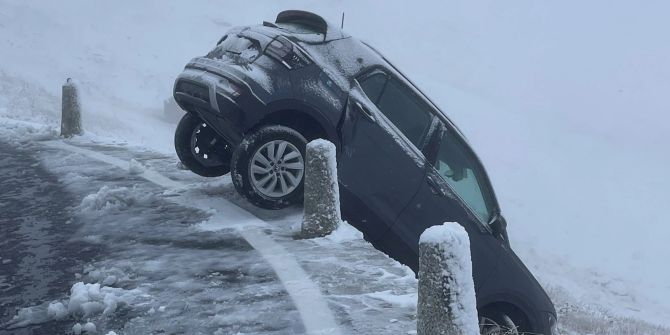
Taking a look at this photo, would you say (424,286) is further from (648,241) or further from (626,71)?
(626,71)

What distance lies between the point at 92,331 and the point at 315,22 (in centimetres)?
375

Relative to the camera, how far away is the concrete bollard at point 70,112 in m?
10.6

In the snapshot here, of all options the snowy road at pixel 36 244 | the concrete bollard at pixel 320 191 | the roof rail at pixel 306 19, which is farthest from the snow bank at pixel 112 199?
the roof rail at pixel 306 19

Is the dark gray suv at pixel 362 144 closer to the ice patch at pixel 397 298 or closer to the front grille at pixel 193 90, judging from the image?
the front grille at pixel 193 90

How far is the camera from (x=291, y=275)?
4.61 meters

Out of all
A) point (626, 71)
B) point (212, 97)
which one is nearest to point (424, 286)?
point (212, 97)

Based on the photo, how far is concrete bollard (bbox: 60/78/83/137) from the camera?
416 inches

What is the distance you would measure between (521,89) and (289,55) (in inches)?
1270

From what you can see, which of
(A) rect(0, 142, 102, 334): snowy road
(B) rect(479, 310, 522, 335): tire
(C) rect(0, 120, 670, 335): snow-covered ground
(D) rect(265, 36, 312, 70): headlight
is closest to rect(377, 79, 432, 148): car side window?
(D) rect(265, 36, 312, 70): headlight

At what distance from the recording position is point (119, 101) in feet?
96.9

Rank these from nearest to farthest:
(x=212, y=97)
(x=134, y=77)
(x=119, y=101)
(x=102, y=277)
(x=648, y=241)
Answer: (x=102, y=277), (x=212, y=97), (x=648, y=241), (x=119, y=101), (x=134, y=77)

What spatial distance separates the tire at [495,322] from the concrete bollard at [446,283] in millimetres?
2087

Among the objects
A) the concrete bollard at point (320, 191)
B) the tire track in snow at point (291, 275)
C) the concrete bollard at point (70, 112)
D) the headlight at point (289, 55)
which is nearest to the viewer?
the tire track in snow at point (291, 275)

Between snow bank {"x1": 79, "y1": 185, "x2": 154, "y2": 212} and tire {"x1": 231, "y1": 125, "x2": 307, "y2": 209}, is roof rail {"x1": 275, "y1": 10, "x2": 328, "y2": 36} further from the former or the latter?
snow bank {"x1": 79, "y1": 185, "x2": 154, "y2": 212}
